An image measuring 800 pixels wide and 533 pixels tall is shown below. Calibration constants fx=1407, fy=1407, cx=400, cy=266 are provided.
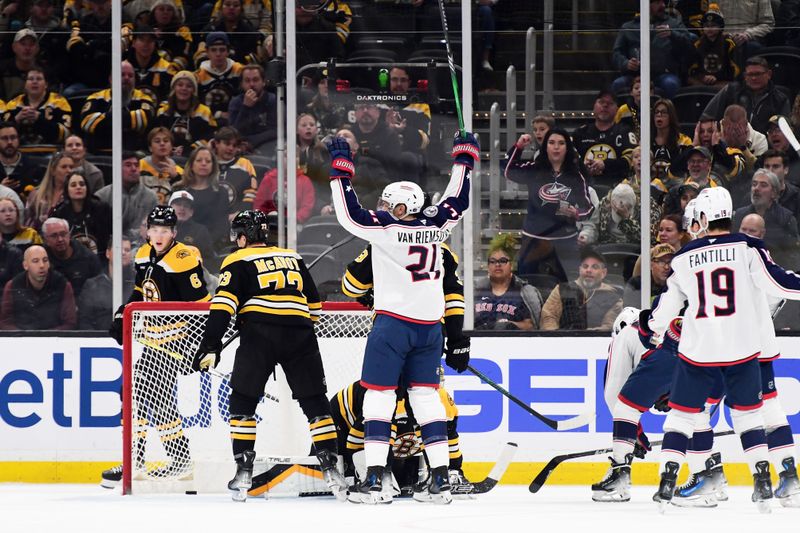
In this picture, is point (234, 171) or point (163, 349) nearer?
point (163, 349)

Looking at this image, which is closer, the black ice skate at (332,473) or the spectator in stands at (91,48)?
the black ice skate at (332,473)

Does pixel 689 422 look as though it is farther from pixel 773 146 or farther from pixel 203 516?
pixel 773 146

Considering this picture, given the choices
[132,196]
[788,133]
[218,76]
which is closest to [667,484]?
[788,133]

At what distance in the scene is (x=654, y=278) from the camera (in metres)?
7.32

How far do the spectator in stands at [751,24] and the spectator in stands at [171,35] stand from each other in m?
3.04

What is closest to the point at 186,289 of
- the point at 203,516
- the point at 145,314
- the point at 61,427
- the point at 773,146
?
the point at 145,314

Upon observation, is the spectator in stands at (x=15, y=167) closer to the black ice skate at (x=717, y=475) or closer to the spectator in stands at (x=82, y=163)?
the spectator in stands at (x=82, y=163)

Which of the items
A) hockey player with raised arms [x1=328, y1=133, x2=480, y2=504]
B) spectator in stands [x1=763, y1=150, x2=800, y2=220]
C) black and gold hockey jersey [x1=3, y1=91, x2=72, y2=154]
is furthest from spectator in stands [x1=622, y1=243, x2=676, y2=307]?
black and gold hockey jersey [x1=3, y1=91, x2=72, y2=154]

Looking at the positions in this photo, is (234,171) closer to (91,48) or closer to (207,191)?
(207,191)

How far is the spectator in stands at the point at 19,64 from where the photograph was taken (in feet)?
26.2

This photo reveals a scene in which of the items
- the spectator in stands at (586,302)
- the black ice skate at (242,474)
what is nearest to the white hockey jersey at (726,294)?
the black ice skate at (242,474)

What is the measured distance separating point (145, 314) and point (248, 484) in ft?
3.38

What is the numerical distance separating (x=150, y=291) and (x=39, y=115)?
6.53 ft

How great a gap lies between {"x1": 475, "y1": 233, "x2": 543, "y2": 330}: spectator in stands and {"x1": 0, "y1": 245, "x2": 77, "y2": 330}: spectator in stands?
217 centimetres
